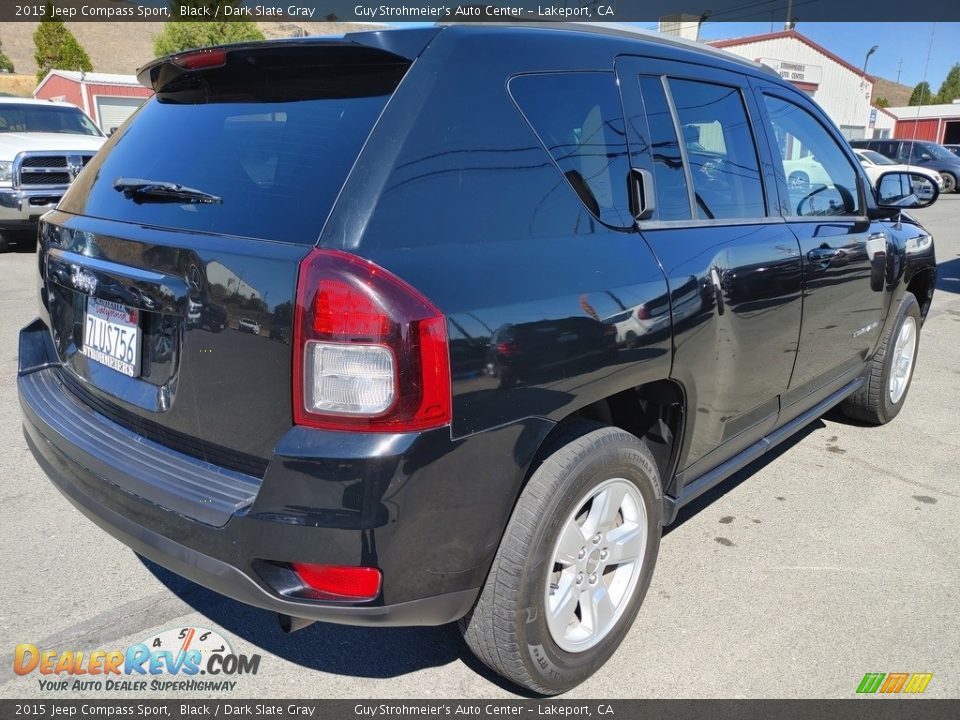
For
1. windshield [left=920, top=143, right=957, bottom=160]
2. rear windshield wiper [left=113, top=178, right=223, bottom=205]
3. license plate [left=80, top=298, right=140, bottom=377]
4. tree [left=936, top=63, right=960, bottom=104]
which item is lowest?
license plate [left=80, top=298, right=140, bottom=377]

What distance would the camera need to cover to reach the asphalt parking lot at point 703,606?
2.41m

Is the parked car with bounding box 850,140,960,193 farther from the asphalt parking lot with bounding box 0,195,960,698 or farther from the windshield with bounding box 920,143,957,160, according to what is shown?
the asphalt parking lot with bounding box 0,195,960,698

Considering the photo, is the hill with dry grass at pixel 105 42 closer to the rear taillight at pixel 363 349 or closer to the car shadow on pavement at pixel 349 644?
the car shadow on pavement at pixel 349 644

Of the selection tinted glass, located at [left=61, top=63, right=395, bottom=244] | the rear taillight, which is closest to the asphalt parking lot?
the rear taillight

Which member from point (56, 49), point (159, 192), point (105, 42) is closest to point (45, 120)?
point (159, 192)

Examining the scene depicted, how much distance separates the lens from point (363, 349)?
171 centimetres

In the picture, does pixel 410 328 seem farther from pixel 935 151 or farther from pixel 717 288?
pixel 935 151

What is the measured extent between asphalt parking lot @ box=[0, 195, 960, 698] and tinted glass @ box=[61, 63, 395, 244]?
4.54 feet

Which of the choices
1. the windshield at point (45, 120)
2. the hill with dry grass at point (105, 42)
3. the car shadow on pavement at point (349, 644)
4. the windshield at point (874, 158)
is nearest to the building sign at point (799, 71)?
the windshield at point (874, 158)

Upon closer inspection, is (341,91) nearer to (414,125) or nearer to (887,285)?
(414,125)

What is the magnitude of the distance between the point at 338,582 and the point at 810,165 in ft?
9.94

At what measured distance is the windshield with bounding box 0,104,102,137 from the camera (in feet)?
35.0

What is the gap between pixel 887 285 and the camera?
4.06 meters

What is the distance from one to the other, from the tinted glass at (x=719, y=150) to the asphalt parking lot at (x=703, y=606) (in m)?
1.43
